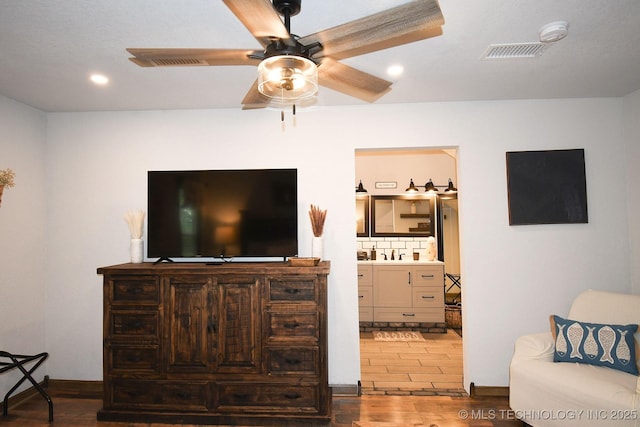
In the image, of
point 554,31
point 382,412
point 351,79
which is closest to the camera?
point 351,79

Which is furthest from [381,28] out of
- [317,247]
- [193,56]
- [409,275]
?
[409,275]

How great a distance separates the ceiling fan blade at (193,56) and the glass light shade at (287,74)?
0.13 m

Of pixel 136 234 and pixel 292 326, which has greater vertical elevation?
pixel 136 234

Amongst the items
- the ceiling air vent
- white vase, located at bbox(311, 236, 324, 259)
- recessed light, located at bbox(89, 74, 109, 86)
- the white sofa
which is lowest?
the white sofa

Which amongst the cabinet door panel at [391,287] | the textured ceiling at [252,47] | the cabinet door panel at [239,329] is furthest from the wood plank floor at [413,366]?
the textured ceiling at [252,47]

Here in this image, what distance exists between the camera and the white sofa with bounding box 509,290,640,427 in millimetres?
2158

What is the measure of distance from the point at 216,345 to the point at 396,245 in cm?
349

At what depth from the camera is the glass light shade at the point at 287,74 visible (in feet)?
4.96

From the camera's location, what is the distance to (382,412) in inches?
117

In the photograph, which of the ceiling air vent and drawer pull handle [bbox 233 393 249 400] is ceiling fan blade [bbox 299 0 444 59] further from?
drawer pull handle [bbox 233 393 249 400]

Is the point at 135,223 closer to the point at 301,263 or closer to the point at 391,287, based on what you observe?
the point at 301,263

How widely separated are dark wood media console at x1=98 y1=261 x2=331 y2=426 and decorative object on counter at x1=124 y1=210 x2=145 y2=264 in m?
0.38

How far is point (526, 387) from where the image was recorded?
2586mm

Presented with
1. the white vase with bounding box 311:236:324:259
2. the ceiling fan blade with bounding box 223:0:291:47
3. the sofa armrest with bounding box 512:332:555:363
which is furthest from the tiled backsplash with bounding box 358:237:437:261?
the ceiling fan blade with bounding box 223:0:291:47
